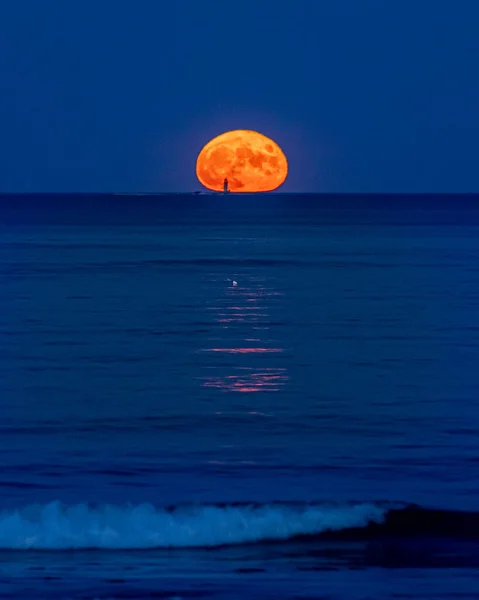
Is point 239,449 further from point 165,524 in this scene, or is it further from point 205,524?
point 165,524

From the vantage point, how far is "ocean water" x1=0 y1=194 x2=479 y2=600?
1114 cm

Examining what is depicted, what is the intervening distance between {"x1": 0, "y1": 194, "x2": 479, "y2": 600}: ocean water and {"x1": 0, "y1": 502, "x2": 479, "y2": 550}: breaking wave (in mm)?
25

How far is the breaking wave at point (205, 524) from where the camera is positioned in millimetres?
11977

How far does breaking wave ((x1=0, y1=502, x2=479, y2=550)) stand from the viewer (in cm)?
1198

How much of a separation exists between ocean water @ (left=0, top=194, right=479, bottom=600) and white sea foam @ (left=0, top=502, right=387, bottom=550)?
0.03 metres

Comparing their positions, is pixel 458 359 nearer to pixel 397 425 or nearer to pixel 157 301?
pixel 397 425

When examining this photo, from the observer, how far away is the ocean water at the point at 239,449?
11141 millimetres

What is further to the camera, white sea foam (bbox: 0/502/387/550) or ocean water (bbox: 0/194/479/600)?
white sea foam (bbox: 0/502/387/550)

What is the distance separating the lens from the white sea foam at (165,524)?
11945 mm

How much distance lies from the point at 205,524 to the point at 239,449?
357cm

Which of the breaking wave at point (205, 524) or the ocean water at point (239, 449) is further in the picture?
the breaking wave at point (205, 524)

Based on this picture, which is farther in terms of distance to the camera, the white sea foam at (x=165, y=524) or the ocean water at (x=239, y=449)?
the white sea foam at (x=165, y=524)

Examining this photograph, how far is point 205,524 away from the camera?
12.4 m

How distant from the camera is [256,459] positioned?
15383 millimetres
